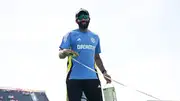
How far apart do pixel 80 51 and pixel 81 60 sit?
129 millimetres

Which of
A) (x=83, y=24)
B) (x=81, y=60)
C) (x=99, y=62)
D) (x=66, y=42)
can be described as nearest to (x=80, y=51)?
(x=81, y=60)

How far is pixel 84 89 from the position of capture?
6566 millimetres

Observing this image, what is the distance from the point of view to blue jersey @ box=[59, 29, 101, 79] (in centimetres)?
654

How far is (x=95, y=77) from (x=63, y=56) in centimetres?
57

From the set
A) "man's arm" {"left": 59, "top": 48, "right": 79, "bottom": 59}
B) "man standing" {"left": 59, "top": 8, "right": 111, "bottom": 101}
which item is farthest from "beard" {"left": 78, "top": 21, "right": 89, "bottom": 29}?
"man's arm" {"left": 59, "top": 48, "right": 79, "bottom": 59}

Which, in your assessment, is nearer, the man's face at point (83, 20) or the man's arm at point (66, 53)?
the man's arm at point (66, 53)

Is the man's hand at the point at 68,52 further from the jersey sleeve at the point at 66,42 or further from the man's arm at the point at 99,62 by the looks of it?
the man's arm at the point at 99,62

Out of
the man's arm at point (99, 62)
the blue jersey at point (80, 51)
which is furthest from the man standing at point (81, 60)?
the man's arm at point (99, 62)

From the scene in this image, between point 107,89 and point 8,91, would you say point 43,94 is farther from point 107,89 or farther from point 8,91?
point 107,89

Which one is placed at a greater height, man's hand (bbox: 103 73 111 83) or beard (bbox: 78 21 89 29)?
beard (bbox: 78 21 89 29)

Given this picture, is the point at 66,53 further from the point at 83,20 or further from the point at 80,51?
the point at 83,20

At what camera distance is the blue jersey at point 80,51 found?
654 cm

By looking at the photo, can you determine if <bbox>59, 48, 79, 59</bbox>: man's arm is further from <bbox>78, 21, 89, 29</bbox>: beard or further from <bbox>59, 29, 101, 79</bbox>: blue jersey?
<bbox>78, 21, 89, 29</bbox>: beard

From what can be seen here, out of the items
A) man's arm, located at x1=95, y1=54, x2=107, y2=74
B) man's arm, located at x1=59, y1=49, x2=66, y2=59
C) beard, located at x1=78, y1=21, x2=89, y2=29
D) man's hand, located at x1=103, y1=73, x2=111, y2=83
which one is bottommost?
man's hand, located at x1=103, y1=73, x2=111, y2=83
